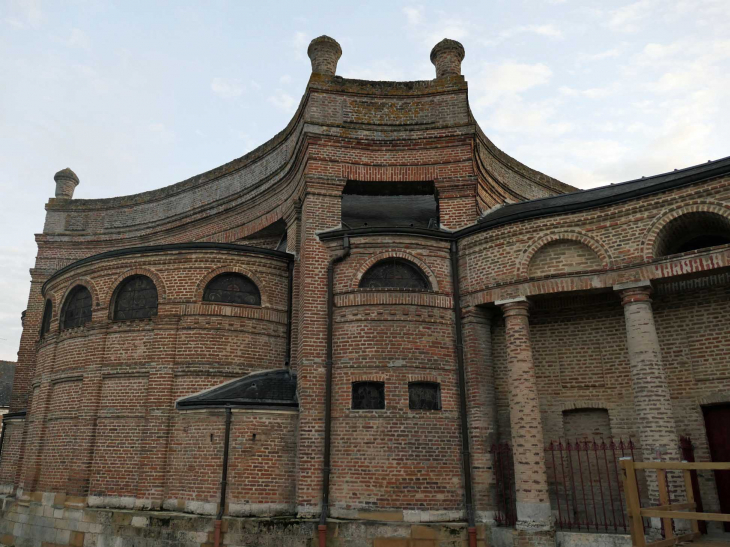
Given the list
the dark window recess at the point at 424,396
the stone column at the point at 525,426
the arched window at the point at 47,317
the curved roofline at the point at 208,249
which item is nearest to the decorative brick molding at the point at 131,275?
the curved roofline at the point at 208,249

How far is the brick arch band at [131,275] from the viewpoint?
45.3ft

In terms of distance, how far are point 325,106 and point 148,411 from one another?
854 cm

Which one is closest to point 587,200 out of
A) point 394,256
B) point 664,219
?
point 664,219

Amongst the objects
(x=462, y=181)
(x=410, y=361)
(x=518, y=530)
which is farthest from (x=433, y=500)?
(x=462, y=181)

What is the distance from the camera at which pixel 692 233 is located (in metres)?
10.9

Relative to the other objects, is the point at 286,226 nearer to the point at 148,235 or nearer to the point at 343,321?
the point at 343,321

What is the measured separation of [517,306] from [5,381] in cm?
3652

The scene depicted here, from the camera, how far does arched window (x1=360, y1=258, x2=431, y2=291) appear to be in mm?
12477

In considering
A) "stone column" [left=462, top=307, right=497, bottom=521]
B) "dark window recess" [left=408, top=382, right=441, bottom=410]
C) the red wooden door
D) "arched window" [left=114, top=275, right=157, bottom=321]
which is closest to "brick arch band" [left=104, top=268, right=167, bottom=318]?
"arched window" [left=114, top=275, right=157, bottom=321]

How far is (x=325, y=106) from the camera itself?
14016mm

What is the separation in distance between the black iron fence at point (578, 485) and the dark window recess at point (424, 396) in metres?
1.50

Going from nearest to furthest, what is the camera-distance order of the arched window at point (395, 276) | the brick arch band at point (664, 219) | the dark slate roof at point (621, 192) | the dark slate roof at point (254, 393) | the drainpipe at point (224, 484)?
the brick arch band at point (664, 219) < the dark slate roof at point (621, 192) < the drainpipe at point (224, 484) < the dark slate roof at point (254, 393) < the arched window at point (395, 276)

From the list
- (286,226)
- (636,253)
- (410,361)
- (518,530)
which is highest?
(286,226)

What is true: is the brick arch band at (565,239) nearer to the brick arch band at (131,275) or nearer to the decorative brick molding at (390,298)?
the decorative brick molding at (390,298)
